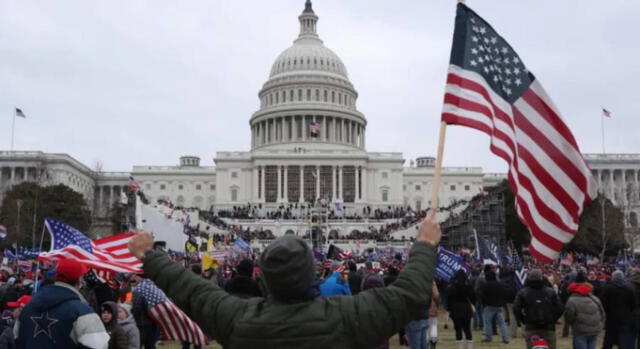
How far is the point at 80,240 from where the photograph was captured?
10.3 meters

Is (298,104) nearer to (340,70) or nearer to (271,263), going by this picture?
(340,70)

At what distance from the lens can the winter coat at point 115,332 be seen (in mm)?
7602

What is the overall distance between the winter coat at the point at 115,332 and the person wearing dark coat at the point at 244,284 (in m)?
1.62

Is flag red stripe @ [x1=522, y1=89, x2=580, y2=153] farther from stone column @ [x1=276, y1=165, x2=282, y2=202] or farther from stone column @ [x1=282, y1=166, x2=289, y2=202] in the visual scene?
stone column @ [x1=276, y1=165, x2=282, y2=202]

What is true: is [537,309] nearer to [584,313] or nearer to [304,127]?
[584,313]

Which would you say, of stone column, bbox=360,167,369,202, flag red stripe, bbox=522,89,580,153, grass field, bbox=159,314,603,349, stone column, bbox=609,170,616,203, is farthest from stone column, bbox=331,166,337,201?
flag red stripe, bbox=522,89,580,153

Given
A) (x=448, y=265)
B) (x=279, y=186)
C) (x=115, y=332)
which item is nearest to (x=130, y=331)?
(x=115, y=332)

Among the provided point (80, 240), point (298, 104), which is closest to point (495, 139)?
point (80, 240)

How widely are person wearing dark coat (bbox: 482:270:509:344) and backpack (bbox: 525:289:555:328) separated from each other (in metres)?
4.93

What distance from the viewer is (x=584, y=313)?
1015 cm

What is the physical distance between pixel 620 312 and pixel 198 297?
985 cm

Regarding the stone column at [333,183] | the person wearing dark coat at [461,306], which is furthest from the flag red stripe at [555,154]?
the stone column at [333,183]

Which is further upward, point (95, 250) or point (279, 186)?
point (279, 186)

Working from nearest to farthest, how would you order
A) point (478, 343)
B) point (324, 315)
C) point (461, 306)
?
1. point (324, 315)
2. point (461, 306)
3. point (478, 343)
